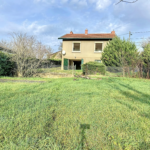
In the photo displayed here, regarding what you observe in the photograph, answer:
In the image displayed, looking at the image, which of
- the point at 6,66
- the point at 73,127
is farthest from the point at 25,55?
the point at 73,127

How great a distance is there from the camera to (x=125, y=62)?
519 inches

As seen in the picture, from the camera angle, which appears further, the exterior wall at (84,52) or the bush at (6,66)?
the exterior wall at (84,52)

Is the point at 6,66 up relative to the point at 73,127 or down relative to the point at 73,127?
up

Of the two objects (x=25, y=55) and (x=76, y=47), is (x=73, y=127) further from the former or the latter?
(x=76, y=47)

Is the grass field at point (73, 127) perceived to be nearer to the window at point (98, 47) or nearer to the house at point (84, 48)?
the house at point (84, 48)

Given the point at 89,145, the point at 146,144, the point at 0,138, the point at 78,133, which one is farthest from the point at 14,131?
the point at 146,144

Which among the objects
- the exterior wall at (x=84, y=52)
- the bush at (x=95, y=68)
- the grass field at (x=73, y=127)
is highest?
the exterior wall at (x=84, y=52)

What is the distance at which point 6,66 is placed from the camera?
33.4ft

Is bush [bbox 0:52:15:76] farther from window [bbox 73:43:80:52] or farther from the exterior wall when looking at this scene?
window [bbox 73:43:80:52]

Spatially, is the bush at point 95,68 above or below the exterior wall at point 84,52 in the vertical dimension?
below

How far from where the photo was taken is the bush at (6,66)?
9750 millimetres

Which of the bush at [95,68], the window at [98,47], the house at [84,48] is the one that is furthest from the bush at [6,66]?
the window at [98,47]

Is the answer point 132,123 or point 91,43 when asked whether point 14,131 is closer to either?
→ point 132,123

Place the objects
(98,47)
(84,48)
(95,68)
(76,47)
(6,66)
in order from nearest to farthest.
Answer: (6,66), (95,68), (84,48), (98,47), (76,47)
